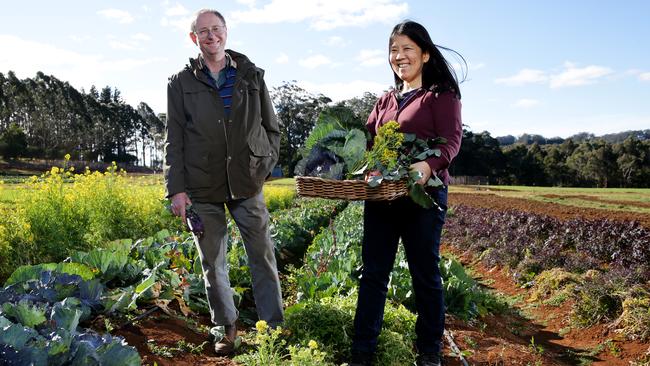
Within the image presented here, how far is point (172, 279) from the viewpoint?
14.3ft

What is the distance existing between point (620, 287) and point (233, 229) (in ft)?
17.4

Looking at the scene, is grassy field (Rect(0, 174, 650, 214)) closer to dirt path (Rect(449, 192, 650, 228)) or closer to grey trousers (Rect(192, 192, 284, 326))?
dirt path (Rect(449, 192, 650, 228))

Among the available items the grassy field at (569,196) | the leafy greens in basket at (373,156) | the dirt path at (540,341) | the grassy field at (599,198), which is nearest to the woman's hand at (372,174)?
the leafy greens in basket at (373,156)

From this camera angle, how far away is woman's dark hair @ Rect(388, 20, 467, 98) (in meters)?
2.84

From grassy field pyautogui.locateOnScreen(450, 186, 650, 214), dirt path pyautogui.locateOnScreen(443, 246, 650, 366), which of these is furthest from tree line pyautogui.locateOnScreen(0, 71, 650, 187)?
dirt path pyautogui.locateOnScreen(443, 246, 650, 366)

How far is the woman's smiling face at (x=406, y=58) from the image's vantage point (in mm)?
2855

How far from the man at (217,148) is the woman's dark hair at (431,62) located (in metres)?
0.99

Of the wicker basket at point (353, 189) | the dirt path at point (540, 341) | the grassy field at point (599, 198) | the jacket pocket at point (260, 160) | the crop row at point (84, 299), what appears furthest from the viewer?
the grassy field at point (599, 198)

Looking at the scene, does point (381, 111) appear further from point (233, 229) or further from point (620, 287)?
point (233, 229)

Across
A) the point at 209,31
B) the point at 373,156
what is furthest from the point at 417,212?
the point at 209,31

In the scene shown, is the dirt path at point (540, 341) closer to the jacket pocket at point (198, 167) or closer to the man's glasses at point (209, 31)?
the jacket pocket at point (198, 167)

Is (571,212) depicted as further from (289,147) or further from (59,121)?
(59,121)

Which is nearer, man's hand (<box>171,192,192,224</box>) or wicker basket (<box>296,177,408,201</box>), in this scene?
wicker basket (<box>296,177,408,201</box>)

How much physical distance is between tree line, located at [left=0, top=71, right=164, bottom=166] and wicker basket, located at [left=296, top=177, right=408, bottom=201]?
57434 mm
